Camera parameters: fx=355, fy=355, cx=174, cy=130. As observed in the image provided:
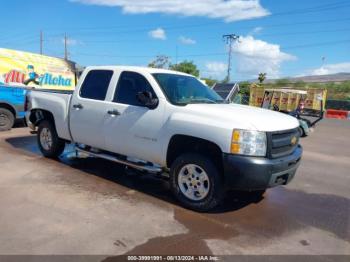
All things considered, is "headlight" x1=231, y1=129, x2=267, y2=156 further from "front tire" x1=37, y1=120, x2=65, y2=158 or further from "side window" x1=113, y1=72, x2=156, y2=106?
"front tire" x1=37, y1=120, x2=65, y2=158

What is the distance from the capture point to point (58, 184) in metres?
5.77

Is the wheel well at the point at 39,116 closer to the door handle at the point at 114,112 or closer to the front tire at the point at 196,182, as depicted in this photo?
the door handle at the point at 114,112

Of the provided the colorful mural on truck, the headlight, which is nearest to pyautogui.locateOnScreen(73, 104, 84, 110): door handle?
the headlight

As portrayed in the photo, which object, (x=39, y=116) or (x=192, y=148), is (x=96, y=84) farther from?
(x=192, y=148)

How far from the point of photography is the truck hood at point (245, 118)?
446cm

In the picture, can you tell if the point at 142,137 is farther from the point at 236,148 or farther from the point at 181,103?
the point at 236,148

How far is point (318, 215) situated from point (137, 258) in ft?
9.28

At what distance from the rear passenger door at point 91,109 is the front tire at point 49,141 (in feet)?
2.79

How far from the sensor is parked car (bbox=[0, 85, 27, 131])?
10758 millimetres

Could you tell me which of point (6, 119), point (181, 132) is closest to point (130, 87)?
point (181, 132)

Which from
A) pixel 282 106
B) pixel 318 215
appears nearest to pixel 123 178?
Result: pixel 318 215

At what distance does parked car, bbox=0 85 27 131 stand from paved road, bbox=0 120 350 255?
4.44 m

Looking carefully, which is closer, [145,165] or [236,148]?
[236,148]

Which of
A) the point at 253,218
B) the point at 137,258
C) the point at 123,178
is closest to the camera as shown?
the point at 137,258
